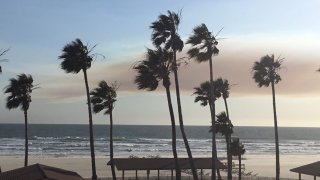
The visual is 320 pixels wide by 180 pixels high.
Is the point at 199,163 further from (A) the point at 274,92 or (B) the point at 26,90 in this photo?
(B) the point at 26,90

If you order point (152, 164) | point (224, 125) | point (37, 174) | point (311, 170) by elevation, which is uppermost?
point (224, 125)

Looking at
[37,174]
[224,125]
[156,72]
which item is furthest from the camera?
[224,125]

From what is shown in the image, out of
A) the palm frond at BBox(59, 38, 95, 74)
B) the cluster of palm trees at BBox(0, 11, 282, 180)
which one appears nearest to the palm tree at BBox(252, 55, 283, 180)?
the cluster of palm trees at BBox(0, 11, 282, 180)

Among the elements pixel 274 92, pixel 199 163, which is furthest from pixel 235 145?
pixel 274 92

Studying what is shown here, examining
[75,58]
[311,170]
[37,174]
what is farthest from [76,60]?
[311,170]

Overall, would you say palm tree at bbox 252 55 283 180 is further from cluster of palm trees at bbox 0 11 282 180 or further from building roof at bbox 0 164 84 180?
building roof at bbox 0 164 84 180

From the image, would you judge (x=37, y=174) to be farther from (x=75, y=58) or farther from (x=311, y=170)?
(x=311, y=170)

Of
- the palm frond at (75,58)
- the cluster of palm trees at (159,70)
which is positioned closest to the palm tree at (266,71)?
the cluster of palm trees at (159,70)

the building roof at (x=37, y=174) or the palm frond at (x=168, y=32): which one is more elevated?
the palm frond at (x=168, y=32)

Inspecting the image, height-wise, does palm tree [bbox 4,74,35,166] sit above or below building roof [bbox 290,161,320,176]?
above

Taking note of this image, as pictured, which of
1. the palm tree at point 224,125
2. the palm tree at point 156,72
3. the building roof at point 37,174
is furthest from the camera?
the palm tree at point 224,125

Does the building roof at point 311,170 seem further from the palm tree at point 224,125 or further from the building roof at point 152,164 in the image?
the building roof at point 152,164

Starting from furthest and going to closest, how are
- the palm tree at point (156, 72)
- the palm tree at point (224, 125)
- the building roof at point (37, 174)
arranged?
the palm tree at point (224, 125), the palm tree at point (156, 72), the building roof at point (37, 174)

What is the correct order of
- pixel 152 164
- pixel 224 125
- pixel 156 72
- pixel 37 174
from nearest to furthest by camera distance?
pixel 37 174 < pixel 156 72 < pixel 224 125 < pixel 152 164
